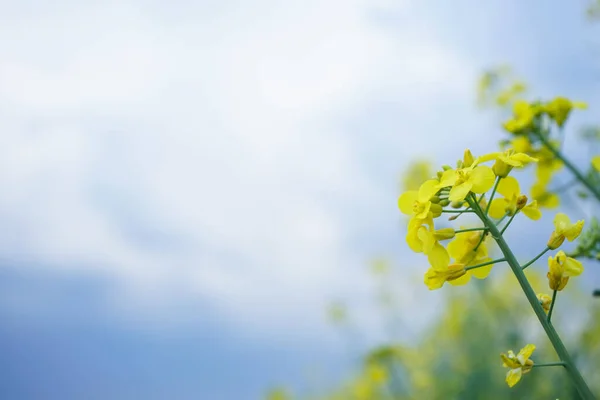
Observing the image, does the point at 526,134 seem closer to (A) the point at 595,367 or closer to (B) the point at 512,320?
(B) the point at 512,320

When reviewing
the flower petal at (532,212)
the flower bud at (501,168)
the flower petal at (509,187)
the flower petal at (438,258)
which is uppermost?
the flower petal at (509,187)

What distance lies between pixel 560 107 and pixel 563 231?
136cm

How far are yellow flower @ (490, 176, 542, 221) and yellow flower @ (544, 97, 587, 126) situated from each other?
1184 mm

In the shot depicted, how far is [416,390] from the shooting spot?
22.3 ft

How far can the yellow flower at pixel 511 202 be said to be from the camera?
5.64ft

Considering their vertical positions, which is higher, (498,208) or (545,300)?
(498,208)

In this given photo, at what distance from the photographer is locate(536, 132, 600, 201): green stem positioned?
259cm

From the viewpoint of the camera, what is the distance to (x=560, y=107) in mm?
2783

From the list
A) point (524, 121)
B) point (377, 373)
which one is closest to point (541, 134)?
point (524, 121)

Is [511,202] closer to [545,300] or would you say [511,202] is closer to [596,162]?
[545,300]

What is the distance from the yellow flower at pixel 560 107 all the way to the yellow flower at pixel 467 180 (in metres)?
1.46

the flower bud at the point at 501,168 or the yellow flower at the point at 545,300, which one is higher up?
the flower bud at the point at 501,168

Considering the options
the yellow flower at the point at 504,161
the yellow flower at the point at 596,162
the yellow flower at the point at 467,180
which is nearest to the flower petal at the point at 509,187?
the yellow flower at the point at 504,161

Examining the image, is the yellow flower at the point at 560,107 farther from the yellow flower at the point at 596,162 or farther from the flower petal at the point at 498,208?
the flower petal at the point at 498,208
